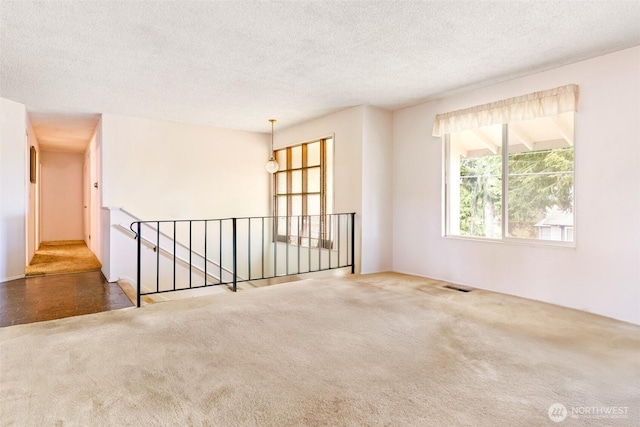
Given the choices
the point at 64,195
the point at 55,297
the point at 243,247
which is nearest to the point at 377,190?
the point at 243,247

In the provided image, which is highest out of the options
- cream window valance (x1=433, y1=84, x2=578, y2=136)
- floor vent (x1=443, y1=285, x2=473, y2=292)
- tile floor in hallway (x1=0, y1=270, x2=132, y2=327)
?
cream window valance (x1=433, y1=84, x2=578, y2=136)

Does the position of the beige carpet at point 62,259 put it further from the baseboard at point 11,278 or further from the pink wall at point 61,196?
the pink wall at point 61,196

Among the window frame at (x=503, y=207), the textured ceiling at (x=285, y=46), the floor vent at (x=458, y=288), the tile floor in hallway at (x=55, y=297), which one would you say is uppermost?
the textured ceiling at (x=285, y=46)

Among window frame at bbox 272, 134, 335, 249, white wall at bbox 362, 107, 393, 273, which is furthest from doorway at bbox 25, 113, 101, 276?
white wall at bbox 362, 107, 393, 273

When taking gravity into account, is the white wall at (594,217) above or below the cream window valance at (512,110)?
below

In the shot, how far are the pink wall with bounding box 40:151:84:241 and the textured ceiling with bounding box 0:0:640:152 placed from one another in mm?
5147

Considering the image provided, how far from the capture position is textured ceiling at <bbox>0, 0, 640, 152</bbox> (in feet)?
7.95

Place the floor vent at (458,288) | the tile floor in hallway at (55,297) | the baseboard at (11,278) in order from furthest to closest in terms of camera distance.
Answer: the baseboard at (11,278) < the floor vent at (458,288) < the tile floor in hallway at (55,297)

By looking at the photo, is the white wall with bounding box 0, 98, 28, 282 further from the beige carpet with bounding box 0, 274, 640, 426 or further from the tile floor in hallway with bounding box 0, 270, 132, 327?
the beige carpet with bounding box 0, 274, 640, 426

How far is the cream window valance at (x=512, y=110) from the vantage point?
11.1 ft

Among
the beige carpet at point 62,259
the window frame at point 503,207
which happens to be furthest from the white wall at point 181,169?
the window frame at point 503,207

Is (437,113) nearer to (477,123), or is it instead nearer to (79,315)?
(477,123)

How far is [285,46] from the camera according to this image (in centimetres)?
297

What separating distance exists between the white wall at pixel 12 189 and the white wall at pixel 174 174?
910 mm
